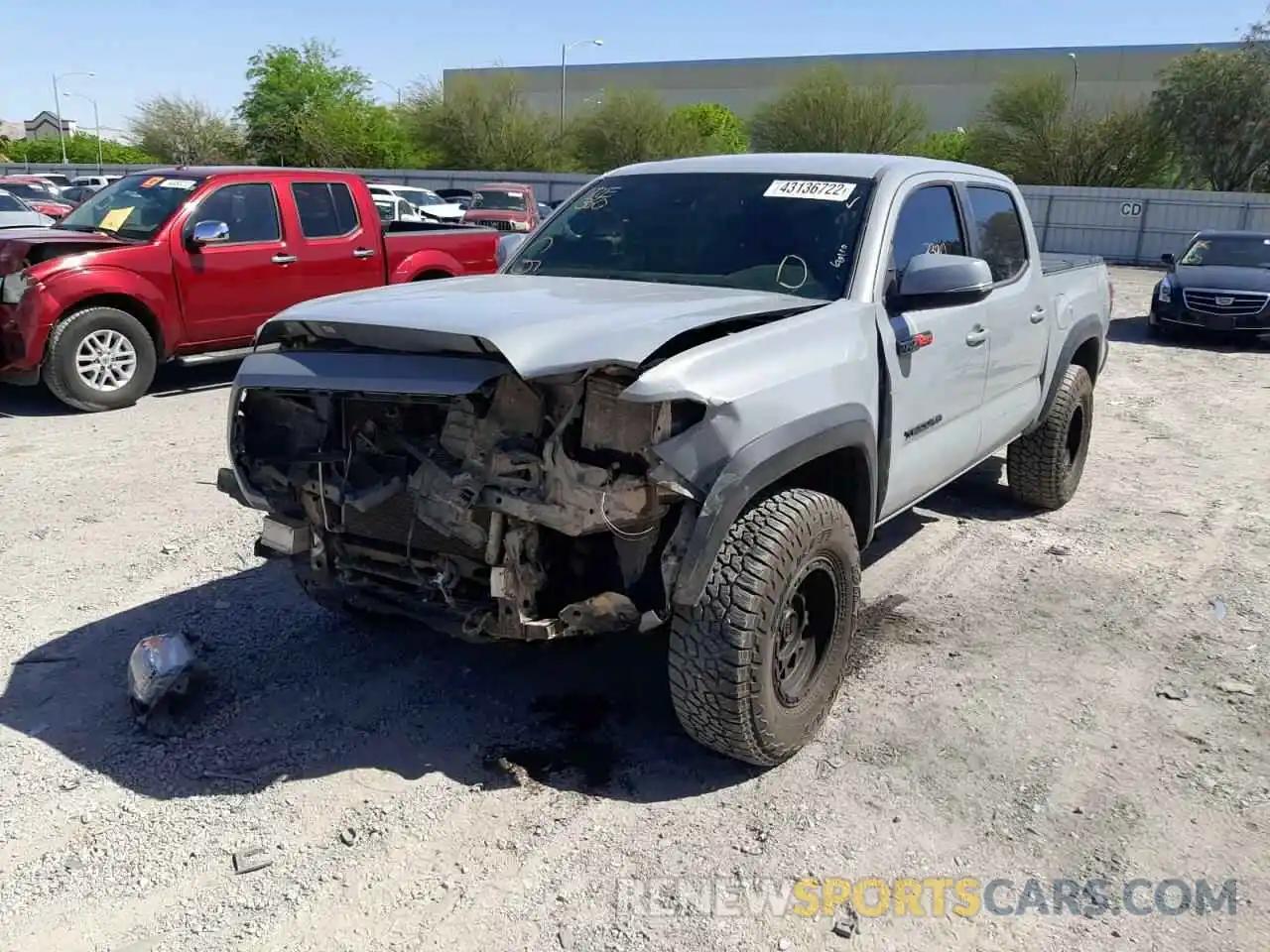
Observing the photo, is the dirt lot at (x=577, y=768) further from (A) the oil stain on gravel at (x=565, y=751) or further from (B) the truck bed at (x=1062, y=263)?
(B) the truck bed at (x=1062, y=263)

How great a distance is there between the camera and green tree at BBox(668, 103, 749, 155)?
49.9 meters

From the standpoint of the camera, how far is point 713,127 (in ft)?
173

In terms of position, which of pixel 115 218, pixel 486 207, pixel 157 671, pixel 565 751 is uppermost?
pixel 115 218

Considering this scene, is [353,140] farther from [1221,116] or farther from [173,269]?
[173,269]

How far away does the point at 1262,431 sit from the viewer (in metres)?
8.99

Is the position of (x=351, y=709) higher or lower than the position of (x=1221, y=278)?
lower

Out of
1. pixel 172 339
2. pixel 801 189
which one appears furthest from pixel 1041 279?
pixel 172 339

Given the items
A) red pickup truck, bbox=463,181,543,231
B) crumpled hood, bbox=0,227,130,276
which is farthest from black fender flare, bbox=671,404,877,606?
red pickup truck, bbox=463,181,543,231

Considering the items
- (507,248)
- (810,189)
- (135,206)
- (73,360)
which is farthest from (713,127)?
(810,189)

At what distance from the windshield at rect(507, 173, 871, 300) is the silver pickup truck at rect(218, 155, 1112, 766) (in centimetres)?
1

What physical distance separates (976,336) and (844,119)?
142 feet

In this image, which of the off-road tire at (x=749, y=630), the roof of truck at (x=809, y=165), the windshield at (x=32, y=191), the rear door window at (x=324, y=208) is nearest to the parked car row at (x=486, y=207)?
the windshield at (x=32, y=191)

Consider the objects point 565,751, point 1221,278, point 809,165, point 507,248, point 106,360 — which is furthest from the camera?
point 1221,278

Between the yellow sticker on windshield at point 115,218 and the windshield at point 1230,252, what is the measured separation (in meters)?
13.4
